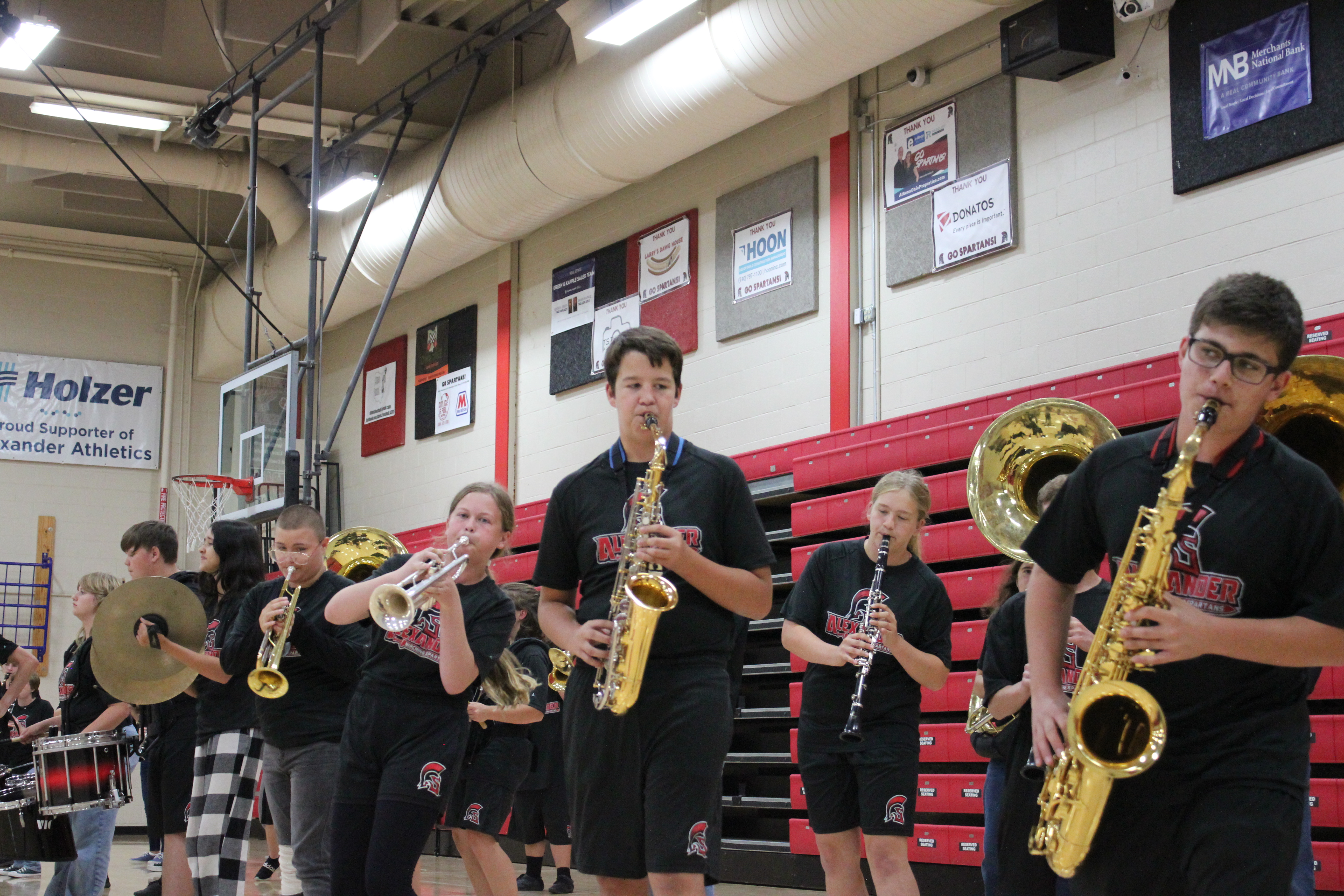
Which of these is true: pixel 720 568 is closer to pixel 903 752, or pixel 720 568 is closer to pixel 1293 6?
pixel 903 752

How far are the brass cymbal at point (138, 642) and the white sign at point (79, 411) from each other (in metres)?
12.7

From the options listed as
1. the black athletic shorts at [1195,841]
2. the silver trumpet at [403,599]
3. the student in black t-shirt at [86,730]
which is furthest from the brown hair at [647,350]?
the student in black t-shirt at [86,730]

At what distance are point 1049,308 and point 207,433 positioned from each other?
1337cm

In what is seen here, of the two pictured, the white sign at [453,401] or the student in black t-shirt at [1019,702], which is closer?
the student in black t-shirt at [1019,702]

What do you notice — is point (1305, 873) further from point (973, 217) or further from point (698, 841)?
point (973, 217)

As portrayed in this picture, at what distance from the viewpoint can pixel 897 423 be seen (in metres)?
9.14

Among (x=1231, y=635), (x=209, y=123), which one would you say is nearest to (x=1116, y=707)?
(x=1231, y=635)

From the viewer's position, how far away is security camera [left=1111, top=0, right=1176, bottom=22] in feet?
26.1

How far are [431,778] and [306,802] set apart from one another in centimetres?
97

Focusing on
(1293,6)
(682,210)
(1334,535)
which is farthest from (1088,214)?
(1334,535)

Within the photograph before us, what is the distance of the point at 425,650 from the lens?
452 cm

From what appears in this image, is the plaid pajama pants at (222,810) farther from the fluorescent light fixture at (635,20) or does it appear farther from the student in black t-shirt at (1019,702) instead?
the fluorescent light fixture at (635,20)

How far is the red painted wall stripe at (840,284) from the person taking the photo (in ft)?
33.3

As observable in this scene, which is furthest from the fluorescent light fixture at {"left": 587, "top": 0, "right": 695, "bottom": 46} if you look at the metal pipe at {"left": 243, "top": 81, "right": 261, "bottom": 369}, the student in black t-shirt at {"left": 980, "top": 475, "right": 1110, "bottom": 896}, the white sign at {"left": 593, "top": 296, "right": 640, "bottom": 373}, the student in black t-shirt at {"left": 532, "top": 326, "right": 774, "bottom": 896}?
the student in black t-shirt at {"left": 532, "top": 326, "right": 774, "bottom": 896}
